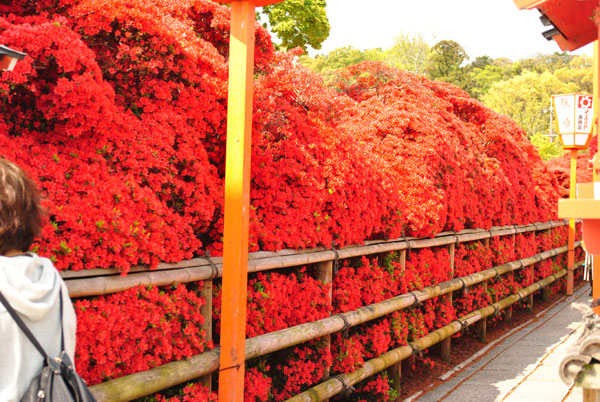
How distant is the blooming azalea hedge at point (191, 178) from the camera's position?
286cm

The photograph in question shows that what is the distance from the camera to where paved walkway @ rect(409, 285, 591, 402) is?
19.0ft

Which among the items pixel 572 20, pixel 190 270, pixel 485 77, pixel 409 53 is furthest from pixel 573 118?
pixel 485 77

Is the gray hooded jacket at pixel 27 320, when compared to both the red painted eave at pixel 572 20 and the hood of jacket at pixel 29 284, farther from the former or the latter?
the red painted eave at pixel 572 20

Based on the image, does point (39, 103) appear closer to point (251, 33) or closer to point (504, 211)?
point (251, 33)

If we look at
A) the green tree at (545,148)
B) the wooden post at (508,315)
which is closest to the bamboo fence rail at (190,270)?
the wooden post at (508,315)

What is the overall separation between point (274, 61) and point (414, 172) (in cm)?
245

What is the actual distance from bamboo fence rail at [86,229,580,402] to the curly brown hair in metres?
0.98

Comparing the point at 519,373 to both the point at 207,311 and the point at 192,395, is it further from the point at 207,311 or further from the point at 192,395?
the point at 192,395

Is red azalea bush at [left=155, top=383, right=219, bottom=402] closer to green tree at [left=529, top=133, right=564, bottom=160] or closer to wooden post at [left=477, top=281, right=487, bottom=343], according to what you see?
wooden post at [left=477, top=281, right=487, bottom=343]

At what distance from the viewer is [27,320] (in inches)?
72.8

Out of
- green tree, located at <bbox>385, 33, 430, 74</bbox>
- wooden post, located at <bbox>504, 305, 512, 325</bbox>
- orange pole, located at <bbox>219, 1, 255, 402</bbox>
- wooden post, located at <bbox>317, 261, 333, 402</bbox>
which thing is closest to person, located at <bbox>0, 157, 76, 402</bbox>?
orange pole, located at <bbox>219, 1, 255, 402</bbox>

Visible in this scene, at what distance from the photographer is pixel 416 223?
6.20 m

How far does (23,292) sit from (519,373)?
19.5 ft

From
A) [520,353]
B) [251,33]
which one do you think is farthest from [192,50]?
[520,353]
